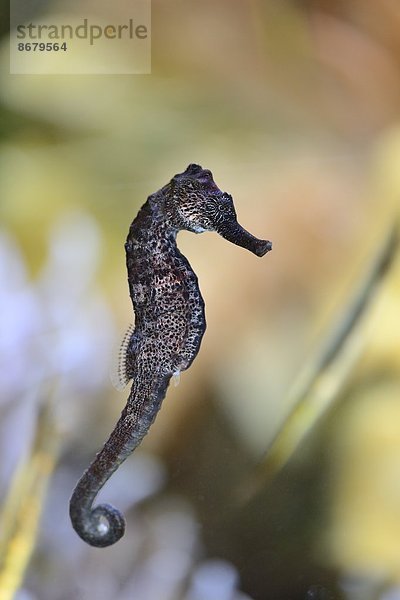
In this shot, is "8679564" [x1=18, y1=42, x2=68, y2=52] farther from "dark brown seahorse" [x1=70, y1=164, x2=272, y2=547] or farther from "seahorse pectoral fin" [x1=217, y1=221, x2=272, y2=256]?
"seahorse pectoral fin" [x1=217, y1=221, x2=272, y2=256]

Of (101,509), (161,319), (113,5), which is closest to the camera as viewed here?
(161,319)

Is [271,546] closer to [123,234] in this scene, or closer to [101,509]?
[101,509]

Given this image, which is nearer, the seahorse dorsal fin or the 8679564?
the seahorse dorsal fin

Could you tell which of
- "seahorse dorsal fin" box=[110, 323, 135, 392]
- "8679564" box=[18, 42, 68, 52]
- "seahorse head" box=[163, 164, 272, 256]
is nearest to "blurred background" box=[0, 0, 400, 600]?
"8679564" box=[18, 42, 68, 52]

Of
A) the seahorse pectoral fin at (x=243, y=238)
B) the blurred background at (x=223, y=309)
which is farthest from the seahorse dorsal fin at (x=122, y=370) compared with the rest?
the seahorse pectoral fin at (x=243, y=238)

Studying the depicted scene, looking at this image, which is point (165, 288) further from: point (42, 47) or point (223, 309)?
point (42, 47)

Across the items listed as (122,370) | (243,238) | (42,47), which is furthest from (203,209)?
(42,47)

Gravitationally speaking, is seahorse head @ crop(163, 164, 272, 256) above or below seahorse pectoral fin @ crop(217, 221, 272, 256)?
above

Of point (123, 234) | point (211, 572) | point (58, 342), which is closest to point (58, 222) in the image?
point (123, 234)

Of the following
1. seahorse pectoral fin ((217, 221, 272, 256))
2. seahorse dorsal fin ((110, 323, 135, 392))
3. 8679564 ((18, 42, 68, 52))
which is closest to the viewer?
seahorse pectoral fin ((217, 221, 272, 256))
